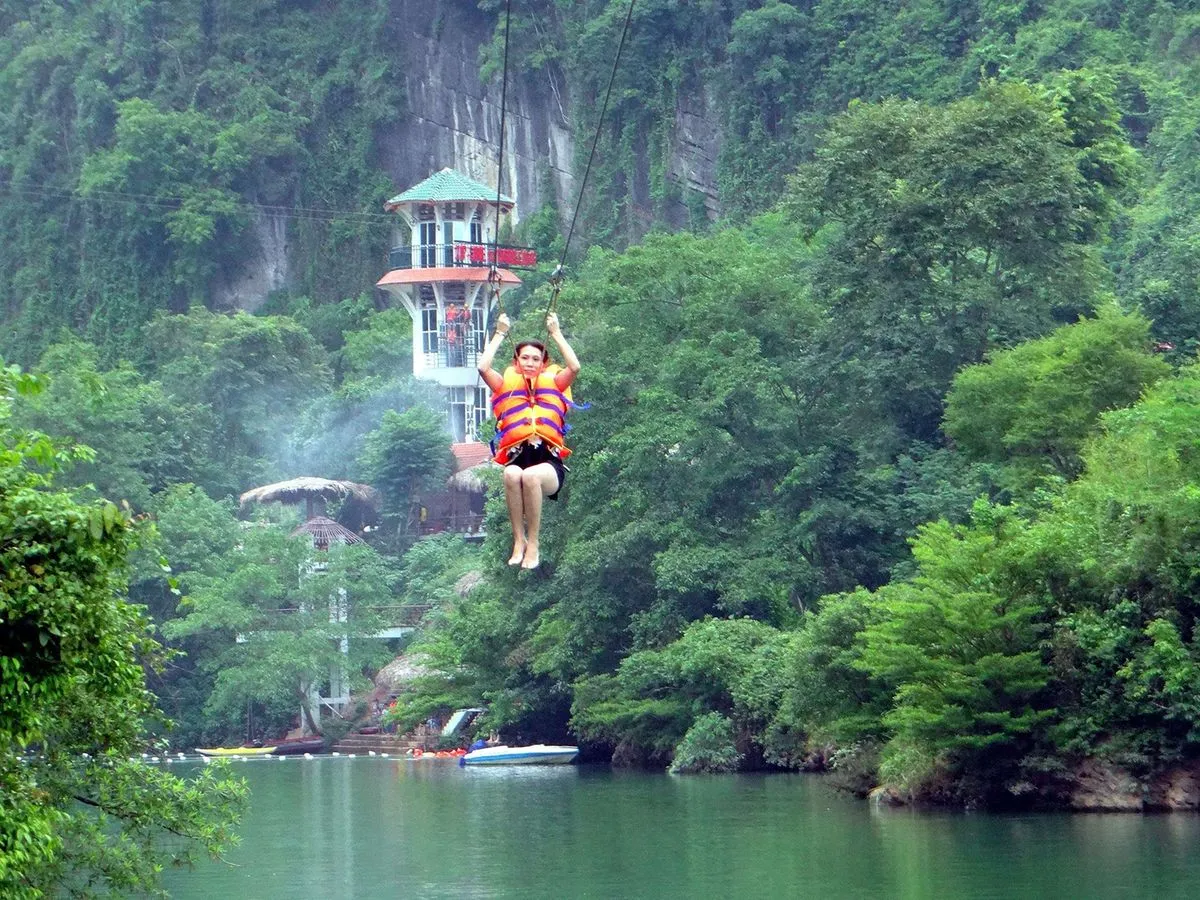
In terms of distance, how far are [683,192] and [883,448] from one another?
29691 mm

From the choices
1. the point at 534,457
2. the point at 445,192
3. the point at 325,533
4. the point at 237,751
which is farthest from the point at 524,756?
the point at 534,457

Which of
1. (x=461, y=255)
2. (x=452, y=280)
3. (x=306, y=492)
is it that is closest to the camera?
(x=306, y=492)

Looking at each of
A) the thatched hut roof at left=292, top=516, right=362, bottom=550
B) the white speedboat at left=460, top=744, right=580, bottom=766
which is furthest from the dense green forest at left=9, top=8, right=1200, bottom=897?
the thatched hut roof at left=292, top=516, right=362, bottom=550

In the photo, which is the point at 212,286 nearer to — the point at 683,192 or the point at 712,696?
the point at 683,192

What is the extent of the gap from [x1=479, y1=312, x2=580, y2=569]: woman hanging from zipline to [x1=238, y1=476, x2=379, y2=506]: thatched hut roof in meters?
45.4

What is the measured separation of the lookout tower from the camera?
2479 inches

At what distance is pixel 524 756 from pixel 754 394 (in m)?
8.90

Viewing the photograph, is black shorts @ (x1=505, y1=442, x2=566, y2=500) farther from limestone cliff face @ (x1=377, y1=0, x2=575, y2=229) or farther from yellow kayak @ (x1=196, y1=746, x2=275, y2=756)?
limestone cliff face @ (x1=377, y1=0, x2=575, y2=229)

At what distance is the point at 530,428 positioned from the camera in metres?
14.7

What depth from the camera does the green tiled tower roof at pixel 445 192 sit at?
62.7 meters

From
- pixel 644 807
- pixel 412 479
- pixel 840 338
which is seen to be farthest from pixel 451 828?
pixel 412 479

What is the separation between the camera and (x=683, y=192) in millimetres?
68312

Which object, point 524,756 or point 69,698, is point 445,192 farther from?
point 69,698

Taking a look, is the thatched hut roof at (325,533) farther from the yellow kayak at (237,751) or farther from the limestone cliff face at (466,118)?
the limestone cliff face at (466,118)
